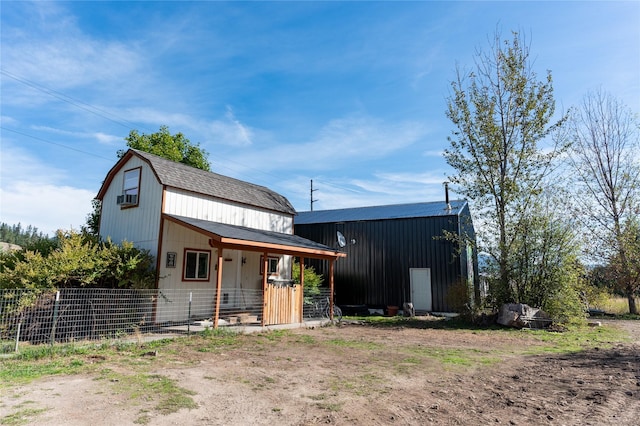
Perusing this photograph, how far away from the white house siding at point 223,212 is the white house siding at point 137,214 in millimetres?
530

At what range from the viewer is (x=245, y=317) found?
1231 centimetres

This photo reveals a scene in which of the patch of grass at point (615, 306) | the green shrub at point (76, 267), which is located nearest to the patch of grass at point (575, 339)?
the patch of grass at point (615, 306)

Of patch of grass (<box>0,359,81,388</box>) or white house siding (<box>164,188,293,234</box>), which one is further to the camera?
white house siding (<box>164,188,293,234</box>)

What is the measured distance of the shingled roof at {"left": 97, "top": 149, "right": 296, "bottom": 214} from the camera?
12570 millimetres

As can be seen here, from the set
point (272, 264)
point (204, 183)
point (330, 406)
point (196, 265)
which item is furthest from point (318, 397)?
point (272, 264)

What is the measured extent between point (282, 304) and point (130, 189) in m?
6.73

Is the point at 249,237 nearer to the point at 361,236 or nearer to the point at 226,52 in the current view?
the point at 226,52

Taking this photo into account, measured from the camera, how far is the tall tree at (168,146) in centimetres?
2330

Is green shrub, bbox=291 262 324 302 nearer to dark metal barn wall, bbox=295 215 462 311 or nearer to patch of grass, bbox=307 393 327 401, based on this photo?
dark metal barn wall, bbox=295 215 462 311

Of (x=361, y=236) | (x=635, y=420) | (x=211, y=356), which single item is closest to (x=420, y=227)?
(x=361, y=236)

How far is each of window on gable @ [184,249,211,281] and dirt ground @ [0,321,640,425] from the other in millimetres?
4566

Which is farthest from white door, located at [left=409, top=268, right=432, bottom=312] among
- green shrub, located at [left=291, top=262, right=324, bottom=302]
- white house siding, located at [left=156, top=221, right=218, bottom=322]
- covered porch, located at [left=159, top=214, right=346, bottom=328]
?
white house siding, located at [left=156, top=221, right=218, bottom=322]

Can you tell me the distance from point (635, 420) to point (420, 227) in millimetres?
13803

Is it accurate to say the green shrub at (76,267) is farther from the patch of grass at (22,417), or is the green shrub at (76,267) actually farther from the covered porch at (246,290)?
the patch of grass at (22,417)
